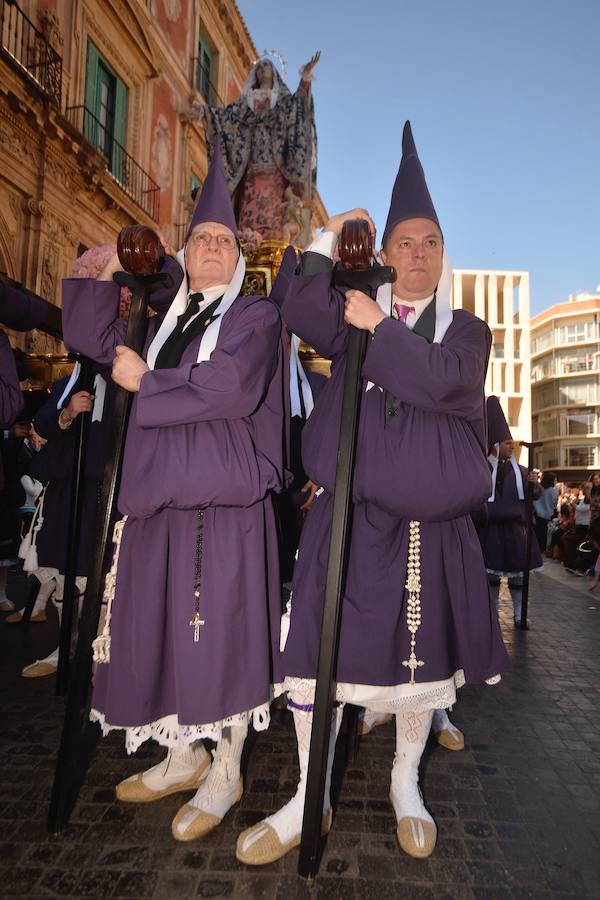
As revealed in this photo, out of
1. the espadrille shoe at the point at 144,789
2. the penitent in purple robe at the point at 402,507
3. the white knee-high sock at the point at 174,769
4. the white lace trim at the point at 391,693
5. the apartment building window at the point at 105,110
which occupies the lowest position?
the espadrille shoe at the point at 144,789

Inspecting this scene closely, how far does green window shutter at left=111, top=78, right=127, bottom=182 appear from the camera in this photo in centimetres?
1330

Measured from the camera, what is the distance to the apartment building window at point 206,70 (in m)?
16.9

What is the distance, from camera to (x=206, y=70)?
1745 centimetres

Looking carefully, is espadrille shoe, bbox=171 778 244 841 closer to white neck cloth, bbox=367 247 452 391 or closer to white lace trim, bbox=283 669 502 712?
white lace trim, bbox=283 669 502 712

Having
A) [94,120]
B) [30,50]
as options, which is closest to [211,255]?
[30,50]

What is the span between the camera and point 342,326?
2.07 m

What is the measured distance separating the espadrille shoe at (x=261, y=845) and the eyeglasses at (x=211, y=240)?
7.06 feet

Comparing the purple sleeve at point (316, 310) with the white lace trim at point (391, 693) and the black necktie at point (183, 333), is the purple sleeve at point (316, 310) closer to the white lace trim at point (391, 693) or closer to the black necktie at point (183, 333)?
the black necktie at point (183, 333)

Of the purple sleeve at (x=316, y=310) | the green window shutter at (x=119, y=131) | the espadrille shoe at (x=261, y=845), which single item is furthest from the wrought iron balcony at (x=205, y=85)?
the espadrille shoe at (x=261, y=845)

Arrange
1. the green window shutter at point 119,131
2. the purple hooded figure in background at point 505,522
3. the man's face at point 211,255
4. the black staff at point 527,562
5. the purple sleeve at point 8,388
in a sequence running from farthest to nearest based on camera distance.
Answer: the green window shutter at point 119,131 < the purple hooded figure in background at point 505,522 < the black staff at point 527,562 < the purple sleeve at point 8,388 < the man's face at point 211,255

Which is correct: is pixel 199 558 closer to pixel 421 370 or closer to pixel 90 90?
pixel 421 370

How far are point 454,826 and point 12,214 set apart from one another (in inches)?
443

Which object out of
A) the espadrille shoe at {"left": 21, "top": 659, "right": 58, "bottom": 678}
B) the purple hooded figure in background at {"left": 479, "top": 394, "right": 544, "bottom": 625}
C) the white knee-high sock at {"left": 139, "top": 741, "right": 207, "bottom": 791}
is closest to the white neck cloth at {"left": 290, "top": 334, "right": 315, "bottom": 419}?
the white knee-high sock at {"left": 139, "top": 741, "right": 207, "bottom": 791}

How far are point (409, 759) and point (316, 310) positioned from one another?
1.68 metres
